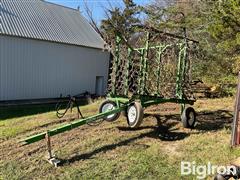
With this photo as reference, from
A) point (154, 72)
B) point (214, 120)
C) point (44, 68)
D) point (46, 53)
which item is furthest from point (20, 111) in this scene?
point (214, 120)

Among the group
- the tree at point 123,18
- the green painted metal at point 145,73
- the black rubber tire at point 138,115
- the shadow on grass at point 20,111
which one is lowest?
the shadow on grass at point 20,111

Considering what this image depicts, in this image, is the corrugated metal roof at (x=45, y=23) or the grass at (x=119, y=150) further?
the corrugated metal roof at (x=45, y=23)

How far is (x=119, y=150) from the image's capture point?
8.14m

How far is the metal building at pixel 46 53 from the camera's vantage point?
1636 cm

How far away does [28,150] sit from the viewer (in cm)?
817

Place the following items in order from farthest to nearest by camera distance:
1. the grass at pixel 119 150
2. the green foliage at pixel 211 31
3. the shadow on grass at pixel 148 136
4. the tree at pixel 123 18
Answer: the tree at pixel 123 18, the green foliage at pixel 211 31, the shadow on grass at pixel 148 136, the grass at pixel 119 150

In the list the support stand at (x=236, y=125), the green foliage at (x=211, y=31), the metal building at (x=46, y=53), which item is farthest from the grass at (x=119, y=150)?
the metal building at (x=46, y=53)

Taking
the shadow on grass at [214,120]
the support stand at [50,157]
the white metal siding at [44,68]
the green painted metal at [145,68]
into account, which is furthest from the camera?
the white metal siding at [44,68]

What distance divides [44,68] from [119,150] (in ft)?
35.3

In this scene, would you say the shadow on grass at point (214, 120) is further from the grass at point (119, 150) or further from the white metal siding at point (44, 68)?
the white metal siding at point (44, 68)

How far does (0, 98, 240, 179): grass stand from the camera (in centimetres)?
694

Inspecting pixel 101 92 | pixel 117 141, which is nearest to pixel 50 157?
pixel 117 141

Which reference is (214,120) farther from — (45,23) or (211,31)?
(45,23)

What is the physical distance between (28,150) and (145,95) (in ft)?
10.8
